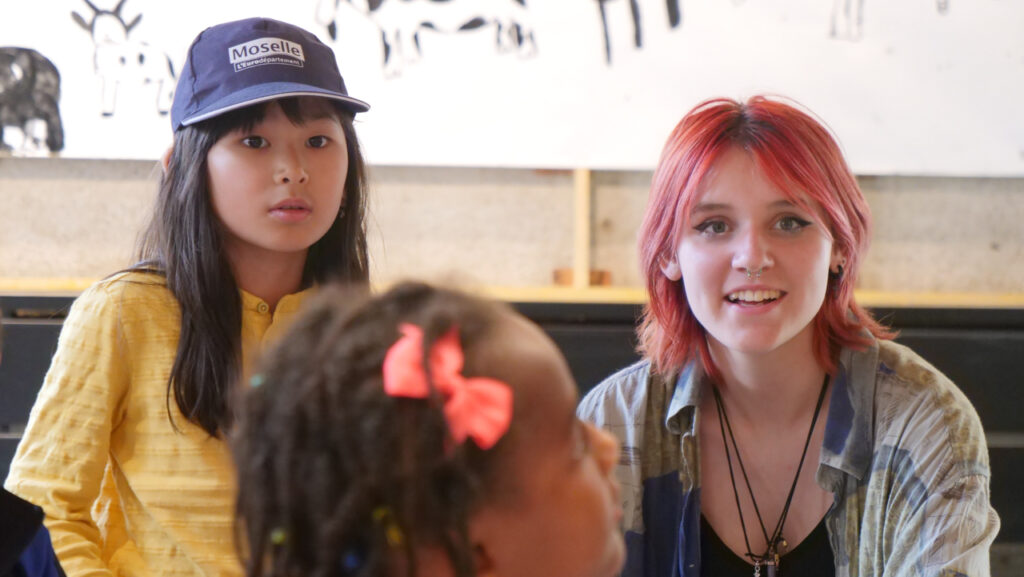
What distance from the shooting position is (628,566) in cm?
122

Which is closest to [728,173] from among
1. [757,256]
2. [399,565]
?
[757,256]

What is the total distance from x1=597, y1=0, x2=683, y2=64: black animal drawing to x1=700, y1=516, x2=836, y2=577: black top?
1.27m

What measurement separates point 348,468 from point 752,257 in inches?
28.0

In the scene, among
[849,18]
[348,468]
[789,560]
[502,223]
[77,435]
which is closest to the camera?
[348,468]

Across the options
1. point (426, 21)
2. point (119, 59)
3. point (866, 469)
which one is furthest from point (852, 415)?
point (119, 59)

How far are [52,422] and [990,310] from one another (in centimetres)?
181

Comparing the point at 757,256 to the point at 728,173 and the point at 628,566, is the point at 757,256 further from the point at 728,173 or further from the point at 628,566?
the point at 628,566

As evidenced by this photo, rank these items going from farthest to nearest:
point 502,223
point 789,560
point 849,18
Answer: point 502,223
point 849,18
point 789,560

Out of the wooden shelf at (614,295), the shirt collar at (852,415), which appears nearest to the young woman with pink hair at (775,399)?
the shirt collar at (852,415)

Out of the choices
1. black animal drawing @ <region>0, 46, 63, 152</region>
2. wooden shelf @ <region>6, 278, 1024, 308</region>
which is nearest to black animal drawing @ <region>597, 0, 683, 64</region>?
wooden shelf @ <region>6, 278, 1024, 308</region>

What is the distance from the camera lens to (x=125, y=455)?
1166 millimetres

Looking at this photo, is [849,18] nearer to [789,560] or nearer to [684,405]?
[684,405]

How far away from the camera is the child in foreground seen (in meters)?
0.58

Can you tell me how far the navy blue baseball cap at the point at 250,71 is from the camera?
46.6 inches
